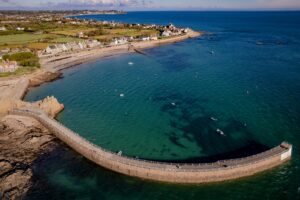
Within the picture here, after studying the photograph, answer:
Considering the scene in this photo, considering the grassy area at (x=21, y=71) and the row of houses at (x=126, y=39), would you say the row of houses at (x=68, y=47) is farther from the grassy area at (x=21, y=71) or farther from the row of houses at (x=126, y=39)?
the grassy area at (x=21, y=71)

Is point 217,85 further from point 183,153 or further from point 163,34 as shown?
point 163,34

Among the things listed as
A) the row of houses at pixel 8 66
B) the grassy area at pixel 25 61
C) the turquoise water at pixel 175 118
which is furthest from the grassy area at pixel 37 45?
the row of houses at pixel 8 66

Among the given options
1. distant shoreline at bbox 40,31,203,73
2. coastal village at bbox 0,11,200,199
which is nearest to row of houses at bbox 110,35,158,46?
coastal village at bbox 0,11,200,199

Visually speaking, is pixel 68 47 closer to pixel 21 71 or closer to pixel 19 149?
pixel 21 71

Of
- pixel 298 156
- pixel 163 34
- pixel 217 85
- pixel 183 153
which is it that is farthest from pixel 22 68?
pixel 163 34

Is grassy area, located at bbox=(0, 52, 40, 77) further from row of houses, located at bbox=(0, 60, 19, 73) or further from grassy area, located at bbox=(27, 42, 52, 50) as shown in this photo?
grassy area, located at bbox=(27, 42, 52, 50)

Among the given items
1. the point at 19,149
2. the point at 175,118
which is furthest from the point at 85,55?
the point at 19,149
